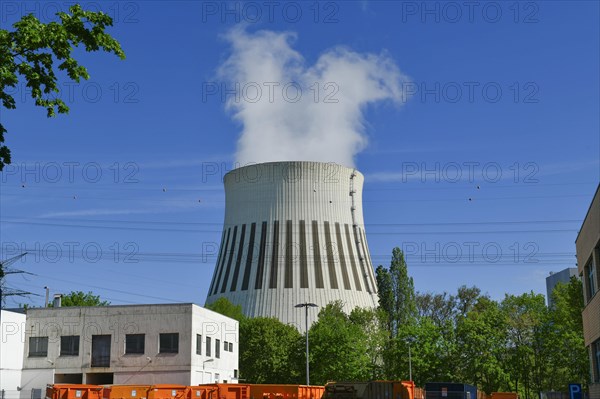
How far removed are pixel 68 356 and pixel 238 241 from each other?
1017 inches

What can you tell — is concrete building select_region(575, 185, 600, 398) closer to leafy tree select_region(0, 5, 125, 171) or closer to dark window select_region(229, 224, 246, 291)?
leafy tree select_region(0, 5, 125, 171)

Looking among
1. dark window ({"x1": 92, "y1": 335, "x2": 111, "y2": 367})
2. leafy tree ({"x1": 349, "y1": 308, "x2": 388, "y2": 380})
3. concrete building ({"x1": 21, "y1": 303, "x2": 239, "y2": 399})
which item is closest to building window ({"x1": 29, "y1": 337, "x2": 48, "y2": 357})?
concrete building ({"x1": 21, "y1": 303, "x2": 239, "y2": 399})

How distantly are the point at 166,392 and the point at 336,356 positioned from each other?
30.0m

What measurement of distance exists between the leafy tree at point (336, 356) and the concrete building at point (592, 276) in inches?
1223

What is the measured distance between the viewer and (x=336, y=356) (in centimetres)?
6250

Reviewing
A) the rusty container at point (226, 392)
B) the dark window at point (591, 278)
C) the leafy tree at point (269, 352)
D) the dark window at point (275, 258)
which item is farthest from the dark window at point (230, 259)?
the dark window at point (591, 278)

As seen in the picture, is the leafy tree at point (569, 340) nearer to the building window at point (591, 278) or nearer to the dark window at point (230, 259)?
the building window at point (591, 278)

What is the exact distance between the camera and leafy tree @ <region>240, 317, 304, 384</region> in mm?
64062

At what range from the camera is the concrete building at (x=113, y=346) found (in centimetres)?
4609

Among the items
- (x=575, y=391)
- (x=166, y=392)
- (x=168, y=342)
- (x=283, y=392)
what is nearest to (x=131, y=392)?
(x=166, y=392)

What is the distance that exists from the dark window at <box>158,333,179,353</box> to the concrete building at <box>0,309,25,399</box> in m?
8.84

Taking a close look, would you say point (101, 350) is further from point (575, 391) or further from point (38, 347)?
point (575, 391)

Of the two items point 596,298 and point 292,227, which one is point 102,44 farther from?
point 292,227

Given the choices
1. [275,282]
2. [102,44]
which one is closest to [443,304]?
[275,282]
